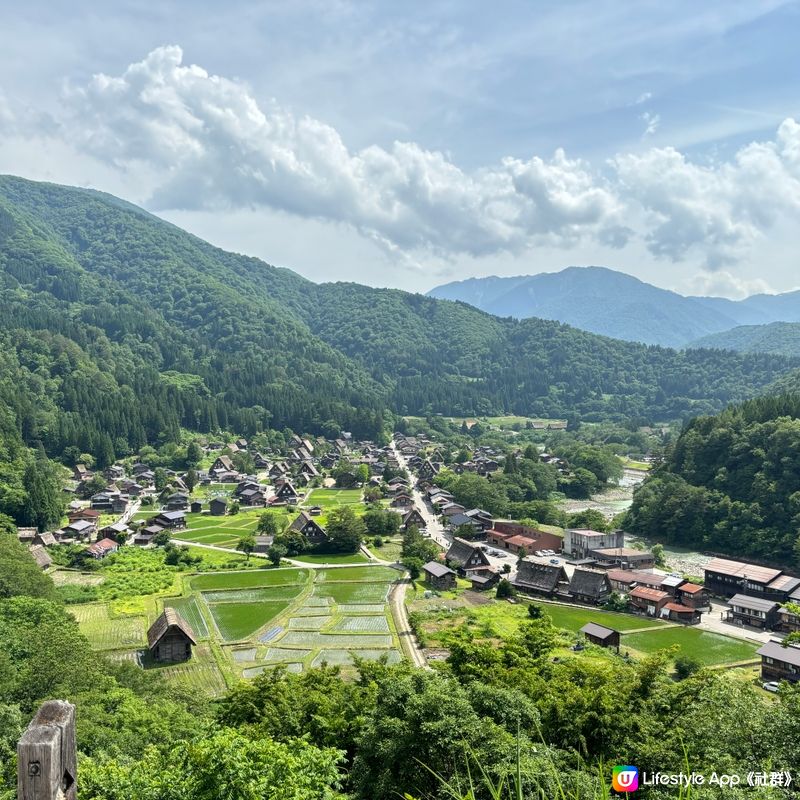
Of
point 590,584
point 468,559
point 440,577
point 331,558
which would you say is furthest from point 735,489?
point 331,558

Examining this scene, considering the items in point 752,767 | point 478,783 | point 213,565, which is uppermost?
point 752,767

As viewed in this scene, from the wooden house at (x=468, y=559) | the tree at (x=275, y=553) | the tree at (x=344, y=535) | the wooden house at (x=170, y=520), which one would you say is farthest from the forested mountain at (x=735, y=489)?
the wooden house at (x=170, y=520)

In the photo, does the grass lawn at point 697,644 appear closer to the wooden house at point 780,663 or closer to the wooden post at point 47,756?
the wooden house at point 780,663

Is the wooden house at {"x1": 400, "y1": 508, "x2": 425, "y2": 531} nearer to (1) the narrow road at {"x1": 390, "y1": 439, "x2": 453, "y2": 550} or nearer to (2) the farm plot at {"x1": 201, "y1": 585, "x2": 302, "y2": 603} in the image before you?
(1) the narrow road at {"x1": 390, "y1": 439, "x2": 453, "y2": 550}

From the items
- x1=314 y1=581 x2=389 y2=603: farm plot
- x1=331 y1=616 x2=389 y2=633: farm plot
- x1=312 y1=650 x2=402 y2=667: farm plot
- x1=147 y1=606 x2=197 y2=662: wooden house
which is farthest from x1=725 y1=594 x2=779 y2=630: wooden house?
x1=147 y1=606 x2=197 y2=662: wooden house

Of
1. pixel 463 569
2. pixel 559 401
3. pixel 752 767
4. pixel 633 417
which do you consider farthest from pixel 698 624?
pixel 559 401

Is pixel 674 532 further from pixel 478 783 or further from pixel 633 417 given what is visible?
pixel 633 417

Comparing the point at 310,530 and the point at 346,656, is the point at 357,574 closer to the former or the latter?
the point at 310,530
